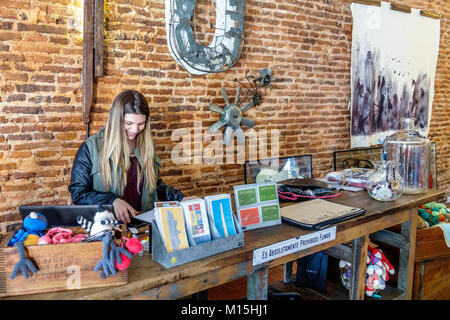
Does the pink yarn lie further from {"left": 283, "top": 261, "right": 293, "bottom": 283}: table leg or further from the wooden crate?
{"left": 283, "top": 261, "right": 293, "bottom": 283}: table leg

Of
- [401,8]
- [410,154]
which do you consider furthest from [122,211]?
[401,8]

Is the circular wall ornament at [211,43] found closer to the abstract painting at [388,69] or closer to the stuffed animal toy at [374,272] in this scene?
the abstract painting at [388,69]

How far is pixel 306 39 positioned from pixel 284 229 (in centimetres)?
324

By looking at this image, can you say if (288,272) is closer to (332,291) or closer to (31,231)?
(332,291)

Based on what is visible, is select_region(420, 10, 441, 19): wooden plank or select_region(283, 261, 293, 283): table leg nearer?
select_region(283, 261, 293, 283): table leg

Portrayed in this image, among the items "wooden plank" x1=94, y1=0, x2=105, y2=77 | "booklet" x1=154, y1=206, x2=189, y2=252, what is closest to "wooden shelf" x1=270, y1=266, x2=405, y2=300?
"booklet" x1=154, y1=206, x2=189, y2=252

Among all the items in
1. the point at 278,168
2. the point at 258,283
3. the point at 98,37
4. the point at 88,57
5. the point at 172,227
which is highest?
the point at 98,37

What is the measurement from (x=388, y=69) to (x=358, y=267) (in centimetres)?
395

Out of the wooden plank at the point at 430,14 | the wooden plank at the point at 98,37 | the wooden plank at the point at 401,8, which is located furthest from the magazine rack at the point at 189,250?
the wooden plank at the point at 430,14

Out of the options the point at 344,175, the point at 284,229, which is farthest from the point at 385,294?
the point at 284,229

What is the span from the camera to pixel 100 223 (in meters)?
1.49

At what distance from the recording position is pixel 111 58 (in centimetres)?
327

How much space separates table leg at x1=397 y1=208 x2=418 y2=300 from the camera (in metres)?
2.82

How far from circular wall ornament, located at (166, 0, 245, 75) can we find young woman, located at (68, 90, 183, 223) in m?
1.13
